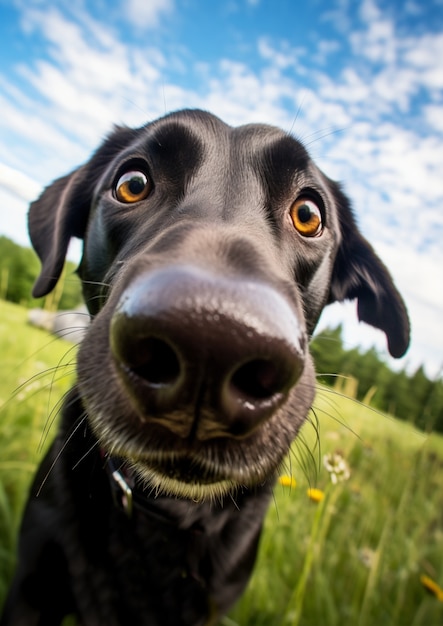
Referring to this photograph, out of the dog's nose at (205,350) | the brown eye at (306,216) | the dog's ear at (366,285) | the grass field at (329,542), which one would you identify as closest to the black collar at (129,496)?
the grass field at (329,542)

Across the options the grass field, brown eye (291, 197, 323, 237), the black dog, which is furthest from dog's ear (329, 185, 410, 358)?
brown eye (291, 197, 323, 237)

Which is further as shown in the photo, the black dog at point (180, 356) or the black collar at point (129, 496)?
the black collar at point (129, 496)

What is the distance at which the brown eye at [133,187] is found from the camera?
183 cm

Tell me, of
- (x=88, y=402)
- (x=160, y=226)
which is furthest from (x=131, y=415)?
(x=160, y=226)

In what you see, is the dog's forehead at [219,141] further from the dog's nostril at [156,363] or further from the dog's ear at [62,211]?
the dog's nostril at [156,363]

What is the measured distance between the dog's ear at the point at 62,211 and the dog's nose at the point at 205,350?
1714 mm

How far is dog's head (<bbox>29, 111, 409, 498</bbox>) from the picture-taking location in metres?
0.66

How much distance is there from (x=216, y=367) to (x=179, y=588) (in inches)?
63.4

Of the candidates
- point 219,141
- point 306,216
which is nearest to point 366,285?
point 306,216

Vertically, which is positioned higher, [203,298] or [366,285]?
[366,285]

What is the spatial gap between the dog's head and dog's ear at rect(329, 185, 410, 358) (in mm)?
429

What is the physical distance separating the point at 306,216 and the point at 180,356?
1425mm

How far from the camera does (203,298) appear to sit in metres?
0.66

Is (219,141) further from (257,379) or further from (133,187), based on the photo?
(257,379)
